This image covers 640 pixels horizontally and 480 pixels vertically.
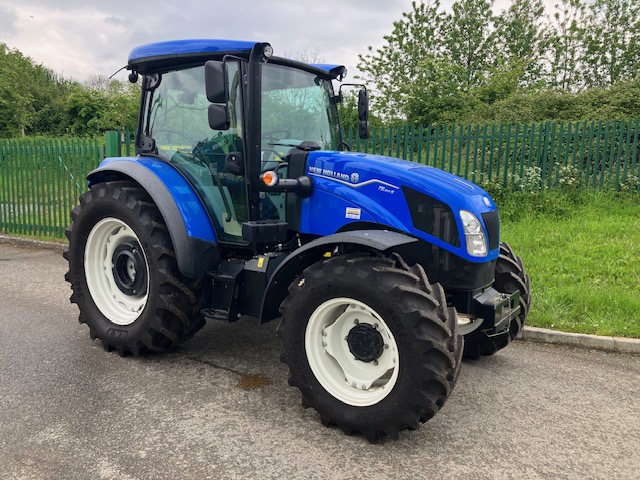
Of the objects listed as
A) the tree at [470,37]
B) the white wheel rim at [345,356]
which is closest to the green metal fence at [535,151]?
the white wheel rim at [345,356]

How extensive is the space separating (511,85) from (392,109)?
4764 mm

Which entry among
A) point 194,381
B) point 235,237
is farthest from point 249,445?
point 235,237

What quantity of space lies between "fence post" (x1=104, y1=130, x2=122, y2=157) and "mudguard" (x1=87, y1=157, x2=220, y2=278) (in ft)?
17.4

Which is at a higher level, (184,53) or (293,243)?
(184,53)

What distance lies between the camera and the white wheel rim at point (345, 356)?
10.6ft

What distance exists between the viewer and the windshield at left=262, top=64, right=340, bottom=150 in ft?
13.0

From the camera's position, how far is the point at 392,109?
65.1 feet

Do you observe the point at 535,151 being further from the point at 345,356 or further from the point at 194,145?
the point at 345,356

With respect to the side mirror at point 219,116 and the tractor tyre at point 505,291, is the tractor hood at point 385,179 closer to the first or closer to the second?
the tractor tyre at point 505,291

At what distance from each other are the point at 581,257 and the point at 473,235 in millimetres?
3951

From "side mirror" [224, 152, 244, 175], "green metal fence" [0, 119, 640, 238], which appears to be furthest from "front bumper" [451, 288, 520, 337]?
"green metal fence" [0, 119, 640, 238]

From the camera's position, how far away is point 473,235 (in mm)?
3488

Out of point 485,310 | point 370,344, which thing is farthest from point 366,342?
point 485,310

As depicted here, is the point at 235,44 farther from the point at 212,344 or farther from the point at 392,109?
the point at 392,109
